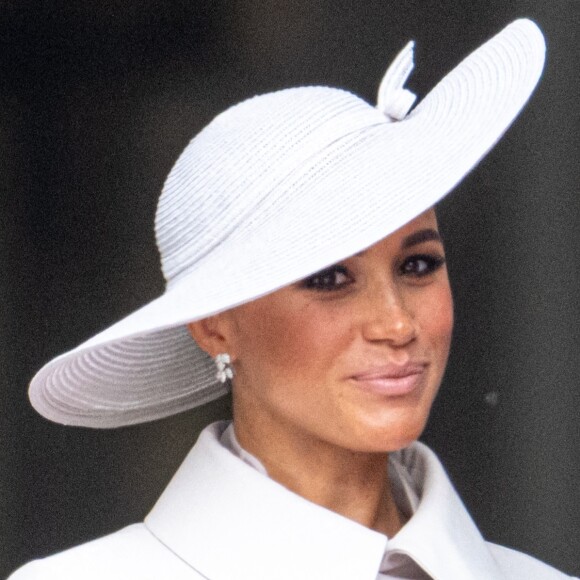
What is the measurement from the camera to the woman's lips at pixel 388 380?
1661 millimetres

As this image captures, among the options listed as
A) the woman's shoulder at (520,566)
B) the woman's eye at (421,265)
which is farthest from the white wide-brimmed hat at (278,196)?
the woman's shoulder at (520,566)

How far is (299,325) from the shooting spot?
1.69 m

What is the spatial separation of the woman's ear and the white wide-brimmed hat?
4 centimetres

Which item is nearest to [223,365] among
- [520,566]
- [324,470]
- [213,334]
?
[213,334]

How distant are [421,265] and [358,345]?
15 centimetres

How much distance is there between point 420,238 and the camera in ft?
5.75

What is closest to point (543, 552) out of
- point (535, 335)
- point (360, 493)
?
point (535, 335)

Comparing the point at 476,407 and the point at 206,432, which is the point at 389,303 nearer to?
the point at 206,432

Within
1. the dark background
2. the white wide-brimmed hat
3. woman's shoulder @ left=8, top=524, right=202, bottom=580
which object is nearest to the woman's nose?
the white wide-brimmed hat

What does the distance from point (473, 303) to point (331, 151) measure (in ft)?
2.31

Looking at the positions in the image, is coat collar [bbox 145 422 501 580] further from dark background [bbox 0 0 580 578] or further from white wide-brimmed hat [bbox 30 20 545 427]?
dark background [bbox 0 0 580 578]

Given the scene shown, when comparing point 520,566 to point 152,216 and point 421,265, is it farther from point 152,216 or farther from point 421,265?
point 152,216

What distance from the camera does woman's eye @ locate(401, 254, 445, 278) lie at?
1747 millimetres

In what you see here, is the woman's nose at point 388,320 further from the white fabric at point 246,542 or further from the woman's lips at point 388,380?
the white fabric at point 246,542
